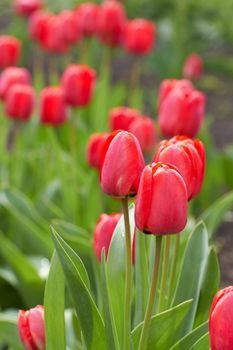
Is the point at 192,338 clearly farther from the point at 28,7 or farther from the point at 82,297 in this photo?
the point at 28,7

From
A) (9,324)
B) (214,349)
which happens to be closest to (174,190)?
(214,349)

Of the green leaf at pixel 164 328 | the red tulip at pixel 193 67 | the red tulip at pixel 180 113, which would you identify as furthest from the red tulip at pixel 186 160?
the red tulip at pixel 193 67

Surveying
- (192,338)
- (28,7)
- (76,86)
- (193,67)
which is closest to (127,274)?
(192,338)

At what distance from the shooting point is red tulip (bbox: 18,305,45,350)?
54.1 inches

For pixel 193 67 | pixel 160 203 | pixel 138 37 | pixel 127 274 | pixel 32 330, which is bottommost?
pixel 193 67

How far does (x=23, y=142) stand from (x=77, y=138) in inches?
8.4

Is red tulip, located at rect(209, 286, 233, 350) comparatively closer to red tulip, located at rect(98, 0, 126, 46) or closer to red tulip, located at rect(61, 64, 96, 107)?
red tulip, located at rect(61, 64, 96, 107)

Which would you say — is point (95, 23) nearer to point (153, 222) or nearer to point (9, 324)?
Answer: point (9, 324)

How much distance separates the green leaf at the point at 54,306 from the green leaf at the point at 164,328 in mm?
116

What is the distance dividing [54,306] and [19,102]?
1.34 meters

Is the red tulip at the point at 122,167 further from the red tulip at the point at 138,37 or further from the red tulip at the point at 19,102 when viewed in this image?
the red tulip at the point at 138,37

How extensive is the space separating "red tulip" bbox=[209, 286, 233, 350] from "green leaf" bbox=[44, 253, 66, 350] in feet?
1.10

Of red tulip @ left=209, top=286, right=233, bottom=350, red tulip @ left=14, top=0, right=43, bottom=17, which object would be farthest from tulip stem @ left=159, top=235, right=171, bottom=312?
red tulip @ left=14, top=0, right=43, bottom=17

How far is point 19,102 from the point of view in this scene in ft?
8.66
